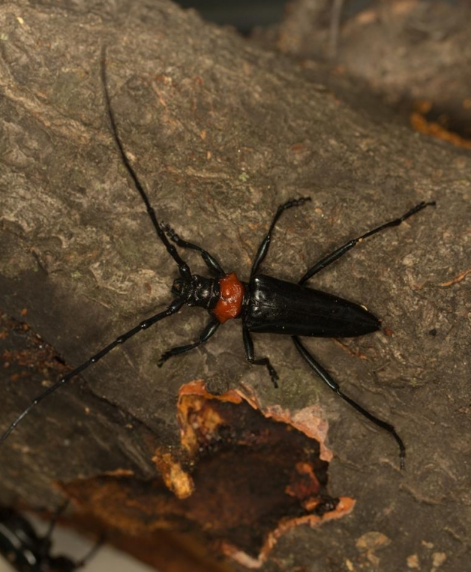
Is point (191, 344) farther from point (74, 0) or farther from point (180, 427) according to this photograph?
point (74, 0)

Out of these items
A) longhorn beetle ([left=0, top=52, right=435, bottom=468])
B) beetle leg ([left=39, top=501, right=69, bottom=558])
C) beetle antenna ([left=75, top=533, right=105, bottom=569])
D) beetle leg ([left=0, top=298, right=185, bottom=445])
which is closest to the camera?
beetle leg ([left=0, top=298, right=185, bottom=445])

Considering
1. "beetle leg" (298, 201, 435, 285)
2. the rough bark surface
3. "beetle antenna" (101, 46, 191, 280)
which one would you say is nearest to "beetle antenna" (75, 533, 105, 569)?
the rough bark surface

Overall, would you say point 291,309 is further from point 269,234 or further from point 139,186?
point 139,186

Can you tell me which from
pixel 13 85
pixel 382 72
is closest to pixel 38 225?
pixel 13 85

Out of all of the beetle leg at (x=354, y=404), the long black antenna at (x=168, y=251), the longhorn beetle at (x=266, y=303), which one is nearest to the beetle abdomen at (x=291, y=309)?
the longhorn beetle at (x=266, y=303)

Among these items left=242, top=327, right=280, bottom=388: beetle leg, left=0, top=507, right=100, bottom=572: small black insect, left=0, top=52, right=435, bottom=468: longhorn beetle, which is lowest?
left=0, top=507, right=100, bottom=572: small black insect

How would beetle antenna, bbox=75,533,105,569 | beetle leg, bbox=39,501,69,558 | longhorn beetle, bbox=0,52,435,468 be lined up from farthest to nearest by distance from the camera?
beetle antenna, bbox=75,533,105,569 → beetle leg, bbox=39,501,69,558 → longhorn beetle, bbox=0,52,435,468

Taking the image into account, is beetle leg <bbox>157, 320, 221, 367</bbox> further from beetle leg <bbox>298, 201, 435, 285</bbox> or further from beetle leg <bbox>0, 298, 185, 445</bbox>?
beetle leg <bbox>298, 201, 435, 285</bbox>

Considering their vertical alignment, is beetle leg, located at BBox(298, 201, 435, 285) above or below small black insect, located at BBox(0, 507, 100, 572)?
above
